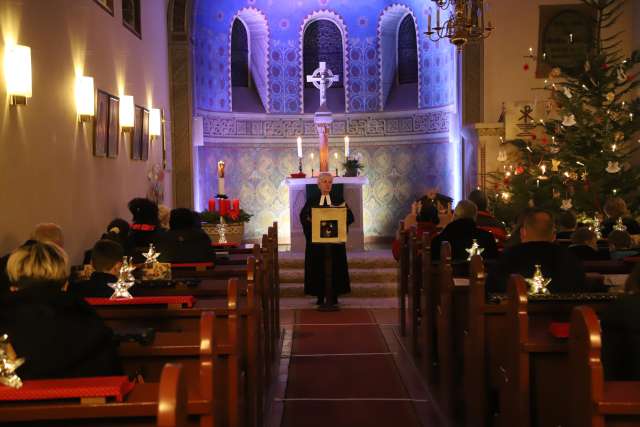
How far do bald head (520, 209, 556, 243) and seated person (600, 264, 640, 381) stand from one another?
60.6 inches

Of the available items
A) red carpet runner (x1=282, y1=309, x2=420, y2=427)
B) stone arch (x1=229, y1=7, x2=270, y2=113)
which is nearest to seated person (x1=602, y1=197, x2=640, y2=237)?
red carpet runner (x1=282, y1=309, x2=420, y2=427)

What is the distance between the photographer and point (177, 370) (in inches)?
81.4

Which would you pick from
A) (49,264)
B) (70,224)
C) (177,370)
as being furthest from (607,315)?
(70,224)

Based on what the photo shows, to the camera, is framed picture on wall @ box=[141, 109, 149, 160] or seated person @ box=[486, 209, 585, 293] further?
framed picture on wall @ box=[141, 109, 149, 160]

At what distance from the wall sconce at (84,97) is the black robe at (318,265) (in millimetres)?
3051

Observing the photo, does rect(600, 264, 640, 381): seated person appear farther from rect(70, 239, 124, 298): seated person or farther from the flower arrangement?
the flower arrangement

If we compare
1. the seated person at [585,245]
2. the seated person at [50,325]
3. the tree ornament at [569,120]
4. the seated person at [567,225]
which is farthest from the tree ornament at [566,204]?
the seated person at [50,325]

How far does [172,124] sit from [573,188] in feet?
23.5

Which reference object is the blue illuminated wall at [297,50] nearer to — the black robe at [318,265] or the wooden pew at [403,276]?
the black robe at [318,265]

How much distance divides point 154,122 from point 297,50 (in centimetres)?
559

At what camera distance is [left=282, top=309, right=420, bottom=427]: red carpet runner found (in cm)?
584

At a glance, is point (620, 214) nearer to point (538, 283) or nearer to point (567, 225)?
point (567, 225)

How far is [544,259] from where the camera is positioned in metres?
4.89

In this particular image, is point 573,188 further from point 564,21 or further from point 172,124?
point 172,124
